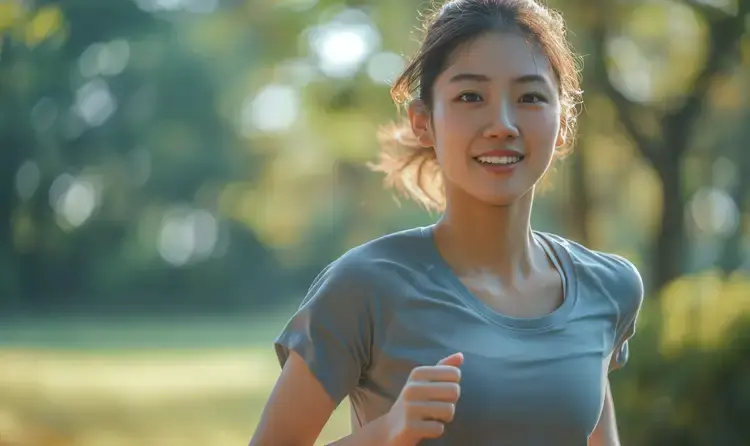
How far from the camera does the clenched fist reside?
1.43 metres

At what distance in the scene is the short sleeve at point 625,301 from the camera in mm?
1766

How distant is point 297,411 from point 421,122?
0.47 m

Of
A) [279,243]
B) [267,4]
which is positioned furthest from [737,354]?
[279,243]

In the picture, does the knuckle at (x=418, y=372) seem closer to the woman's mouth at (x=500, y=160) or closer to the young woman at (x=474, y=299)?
the young woman at (x=474, y=299)

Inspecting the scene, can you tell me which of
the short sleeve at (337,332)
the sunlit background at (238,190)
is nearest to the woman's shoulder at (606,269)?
the short sleeve at (337,332)

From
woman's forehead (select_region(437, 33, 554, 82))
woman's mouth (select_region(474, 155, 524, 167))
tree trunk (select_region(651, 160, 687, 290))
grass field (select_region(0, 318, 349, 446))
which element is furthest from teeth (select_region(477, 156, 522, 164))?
grass field (select_region(0, 318, 349, 446))

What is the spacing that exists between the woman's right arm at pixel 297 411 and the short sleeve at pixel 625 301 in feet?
1.46

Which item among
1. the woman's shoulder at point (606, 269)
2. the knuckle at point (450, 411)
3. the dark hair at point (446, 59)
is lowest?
the knuckle at point (450, 411)

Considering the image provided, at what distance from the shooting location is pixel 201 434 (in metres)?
11.9

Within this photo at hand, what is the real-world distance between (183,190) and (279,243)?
211 cm

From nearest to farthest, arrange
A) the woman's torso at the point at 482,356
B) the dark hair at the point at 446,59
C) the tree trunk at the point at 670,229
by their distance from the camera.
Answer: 1. the woman's torso at the point at 482,356
2. the dark hair at the point at 446,59
3. the tree trunk at the point at 670,229

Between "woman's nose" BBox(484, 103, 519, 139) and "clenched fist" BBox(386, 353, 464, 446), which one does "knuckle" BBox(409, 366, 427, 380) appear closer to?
"clenched fist" BBox(386, 353, 464, 446)

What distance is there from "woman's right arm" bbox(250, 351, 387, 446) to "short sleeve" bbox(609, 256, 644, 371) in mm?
445

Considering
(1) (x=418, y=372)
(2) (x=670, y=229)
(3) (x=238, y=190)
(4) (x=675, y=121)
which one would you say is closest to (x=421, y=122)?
(1) (x=418, y=372)
